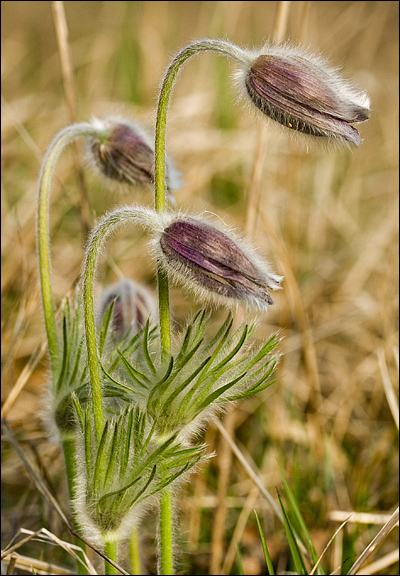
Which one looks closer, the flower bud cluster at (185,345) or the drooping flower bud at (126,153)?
the flower bud cluster at (185,345)

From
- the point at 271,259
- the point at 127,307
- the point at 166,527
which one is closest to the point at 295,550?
the point at 166,527

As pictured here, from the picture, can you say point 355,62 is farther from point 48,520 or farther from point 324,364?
point 48,520

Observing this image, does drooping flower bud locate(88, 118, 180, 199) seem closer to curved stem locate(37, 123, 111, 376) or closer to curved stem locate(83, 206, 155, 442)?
curved stem locate(37, 123, 111, 376)

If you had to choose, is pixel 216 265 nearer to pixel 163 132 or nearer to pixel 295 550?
pixel 163 132

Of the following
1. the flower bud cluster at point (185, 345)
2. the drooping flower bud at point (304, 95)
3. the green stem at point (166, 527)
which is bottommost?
the green stem at point (166, 527)

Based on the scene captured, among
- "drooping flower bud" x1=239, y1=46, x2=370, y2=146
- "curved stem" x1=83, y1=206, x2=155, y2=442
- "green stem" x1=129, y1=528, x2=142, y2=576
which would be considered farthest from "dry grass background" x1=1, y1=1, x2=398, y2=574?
"curved stem" x1=83, y1=206, x2=155, y2=442

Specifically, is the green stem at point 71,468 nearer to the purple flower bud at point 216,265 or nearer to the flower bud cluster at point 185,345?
the flower bud cluster at point 185,345

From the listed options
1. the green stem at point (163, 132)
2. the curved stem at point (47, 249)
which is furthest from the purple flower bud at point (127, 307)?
the green stem at point (163, 132)
